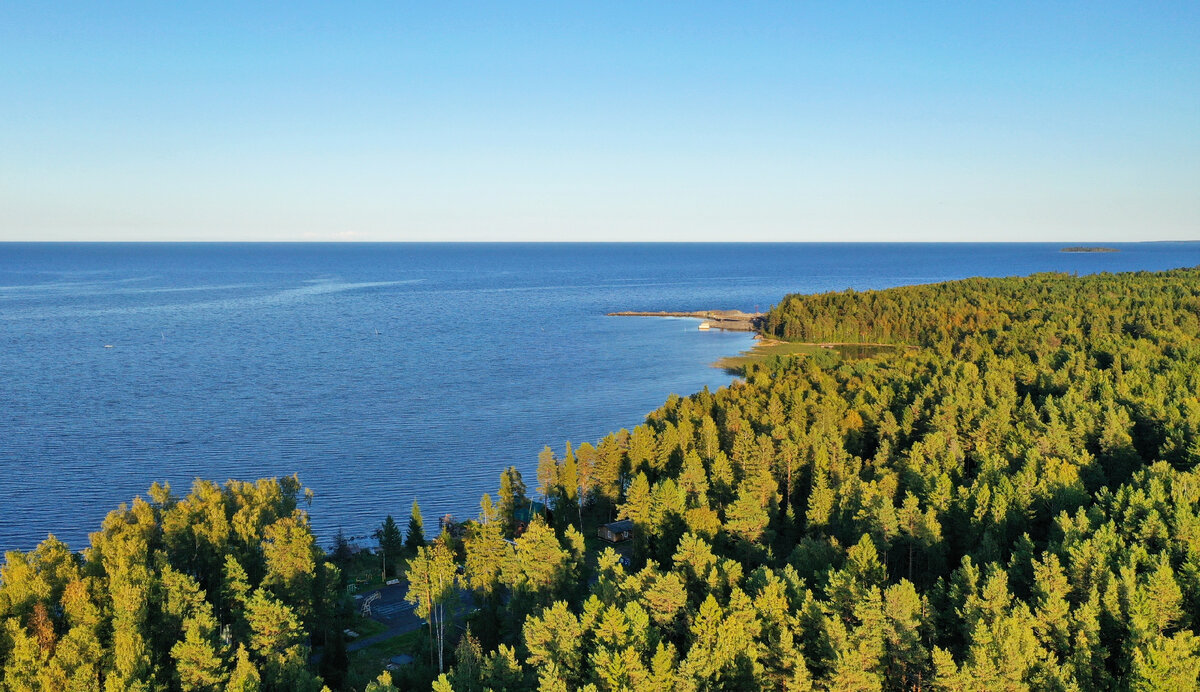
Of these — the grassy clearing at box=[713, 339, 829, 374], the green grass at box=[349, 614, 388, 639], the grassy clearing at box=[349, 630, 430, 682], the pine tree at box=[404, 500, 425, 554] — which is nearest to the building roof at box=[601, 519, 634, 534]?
the pine tree at box=[404, 500, 425, 554]

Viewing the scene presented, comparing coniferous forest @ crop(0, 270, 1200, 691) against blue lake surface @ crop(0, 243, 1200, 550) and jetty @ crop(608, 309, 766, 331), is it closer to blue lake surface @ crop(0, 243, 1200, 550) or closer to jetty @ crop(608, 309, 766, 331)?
blue lake surface @ crop(0, 243, 1200, 550)

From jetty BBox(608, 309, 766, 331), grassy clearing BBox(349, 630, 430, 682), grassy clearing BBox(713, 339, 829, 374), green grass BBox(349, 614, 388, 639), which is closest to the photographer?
grassy clearing BBox(349, 630, 430, 682)

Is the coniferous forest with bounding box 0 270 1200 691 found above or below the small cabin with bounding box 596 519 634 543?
above

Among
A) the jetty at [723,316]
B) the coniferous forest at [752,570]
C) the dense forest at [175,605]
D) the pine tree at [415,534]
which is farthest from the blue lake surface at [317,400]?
the dense forest at [175,605]

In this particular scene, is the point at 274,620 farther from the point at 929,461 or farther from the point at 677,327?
the point at 677,327

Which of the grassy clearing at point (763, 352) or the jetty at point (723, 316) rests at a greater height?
the jetty at point (723, 316)

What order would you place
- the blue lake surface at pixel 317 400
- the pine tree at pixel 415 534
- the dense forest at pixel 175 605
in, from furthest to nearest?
the blue lake surface at pixel 317 400 < the pine tree at pixel 415 534 < the dense forest at pixel 175 605

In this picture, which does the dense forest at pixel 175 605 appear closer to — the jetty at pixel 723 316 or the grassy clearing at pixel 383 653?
the grassy clearing at pixel 383 653

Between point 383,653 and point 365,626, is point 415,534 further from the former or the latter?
point 383,653
